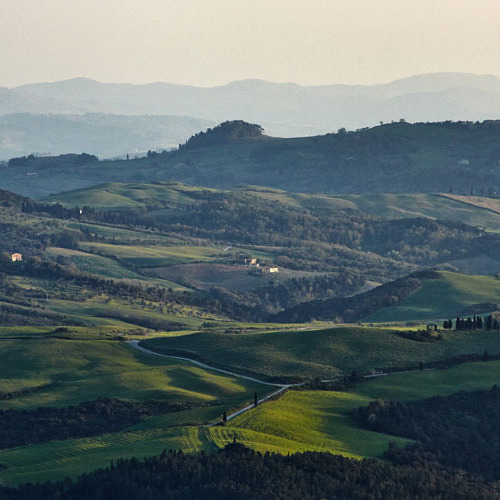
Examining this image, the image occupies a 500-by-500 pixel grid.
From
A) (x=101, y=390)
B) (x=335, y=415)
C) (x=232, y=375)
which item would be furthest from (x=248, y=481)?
(x=232, y=375)

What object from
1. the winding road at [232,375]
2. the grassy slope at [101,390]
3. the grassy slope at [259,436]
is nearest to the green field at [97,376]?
the grassy slope at [101,390]

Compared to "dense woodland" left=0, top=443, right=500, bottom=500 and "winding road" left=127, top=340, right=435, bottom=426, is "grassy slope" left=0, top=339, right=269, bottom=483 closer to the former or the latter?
"winding road" left=127, top=340, right=435, bottom=426

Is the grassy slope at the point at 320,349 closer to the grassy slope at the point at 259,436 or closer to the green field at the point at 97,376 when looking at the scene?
the green field at the point at 97,376

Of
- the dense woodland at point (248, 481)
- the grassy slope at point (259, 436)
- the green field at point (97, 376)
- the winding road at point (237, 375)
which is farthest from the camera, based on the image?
the green field at point (97, 376)

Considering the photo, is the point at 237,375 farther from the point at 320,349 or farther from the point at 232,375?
the point at 320,349

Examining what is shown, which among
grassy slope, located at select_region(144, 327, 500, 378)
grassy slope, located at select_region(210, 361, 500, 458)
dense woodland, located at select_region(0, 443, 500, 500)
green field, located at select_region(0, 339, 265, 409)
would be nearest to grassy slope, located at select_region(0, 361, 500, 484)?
grassy slope, located at select_region(210, 361, 500, 458)
